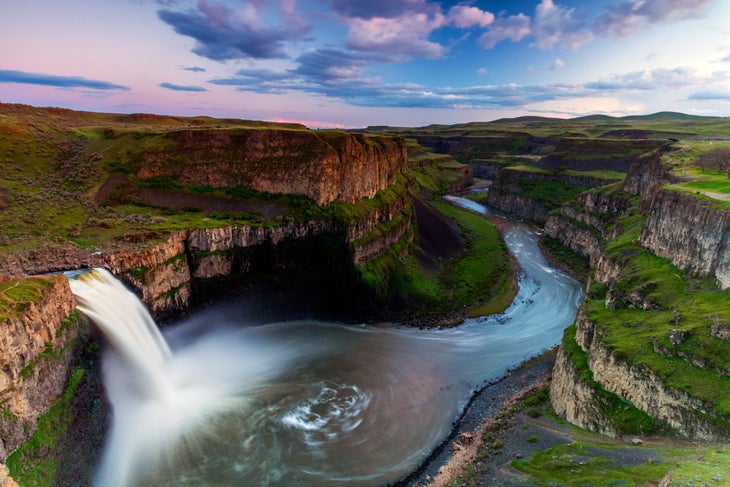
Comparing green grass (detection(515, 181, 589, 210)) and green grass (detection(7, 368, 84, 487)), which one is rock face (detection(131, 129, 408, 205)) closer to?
green grass (detection(7, 368, 84, 487))

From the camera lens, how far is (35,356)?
2231 cm

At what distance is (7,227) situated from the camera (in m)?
38.2

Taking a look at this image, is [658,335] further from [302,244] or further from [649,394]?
[302,244]

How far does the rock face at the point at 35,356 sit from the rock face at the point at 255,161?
28607mm

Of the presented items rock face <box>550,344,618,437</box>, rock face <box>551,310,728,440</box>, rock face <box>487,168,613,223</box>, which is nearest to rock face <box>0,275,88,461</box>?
rock face <box>550,344,618,437</box>

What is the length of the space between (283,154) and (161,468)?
126ft

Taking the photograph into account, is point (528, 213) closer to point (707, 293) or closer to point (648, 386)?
point (707, 293)

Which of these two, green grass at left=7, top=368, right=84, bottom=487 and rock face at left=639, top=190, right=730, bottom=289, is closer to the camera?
green grass at left=7, top=368, right=84, bottom=487

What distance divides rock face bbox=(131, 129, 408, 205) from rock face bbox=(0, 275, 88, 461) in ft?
93.9

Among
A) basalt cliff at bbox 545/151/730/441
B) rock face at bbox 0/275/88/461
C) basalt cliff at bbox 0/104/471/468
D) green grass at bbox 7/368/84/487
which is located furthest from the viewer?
basalt cliff at bbox 0/104/471/468

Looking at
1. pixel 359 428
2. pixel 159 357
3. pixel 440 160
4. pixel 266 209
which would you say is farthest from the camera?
pixel 440 160

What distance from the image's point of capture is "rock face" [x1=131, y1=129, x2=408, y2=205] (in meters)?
52.2

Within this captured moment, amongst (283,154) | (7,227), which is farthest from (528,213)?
(7,227)

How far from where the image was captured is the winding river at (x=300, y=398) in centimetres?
2562
